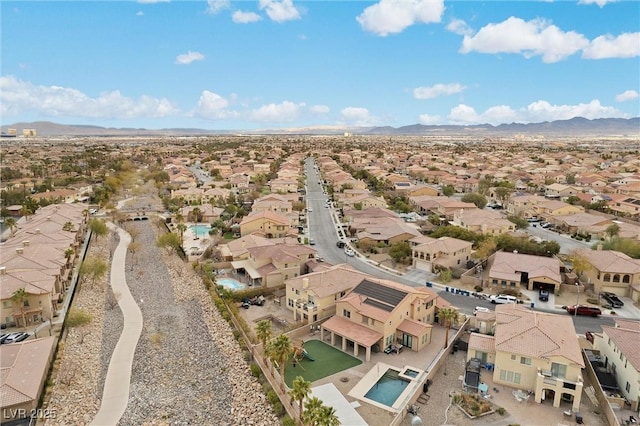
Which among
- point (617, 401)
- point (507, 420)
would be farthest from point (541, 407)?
point (617, 401)

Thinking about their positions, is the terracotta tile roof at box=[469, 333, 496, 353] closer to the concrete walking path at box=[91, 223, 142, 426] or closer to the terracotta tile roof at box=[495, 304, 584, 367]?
the terracotta tile roof at box=[495, 304, 584, 367]

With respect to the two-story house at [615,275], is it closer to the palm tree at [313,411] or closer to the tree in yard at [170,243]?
the palm tree at [313,411]

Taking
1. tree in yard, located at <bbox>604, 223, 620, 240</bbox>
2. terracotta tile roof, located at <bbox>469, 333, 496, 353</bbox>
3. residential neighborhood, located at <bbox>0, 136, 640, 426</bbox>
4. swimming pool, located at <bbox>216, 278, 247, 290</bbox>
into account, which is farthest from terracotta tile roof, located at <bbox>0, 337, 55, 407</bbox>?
tree in yard, located at <bbox>604, 223, 620, 240</bbox>

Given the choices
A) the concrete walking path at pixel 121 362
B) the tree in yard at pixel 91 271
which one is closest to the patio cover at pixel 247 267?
the concrete walking path at pixel 121 362

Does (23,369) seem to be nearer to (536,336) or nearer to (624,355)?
(536,336)

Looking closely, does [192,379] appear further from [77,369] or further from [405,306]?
[405,306]

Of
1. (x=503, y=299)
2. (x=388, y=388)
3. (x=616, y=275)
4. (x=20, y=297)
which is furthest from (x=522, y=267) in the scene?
(x=20, y=297)
